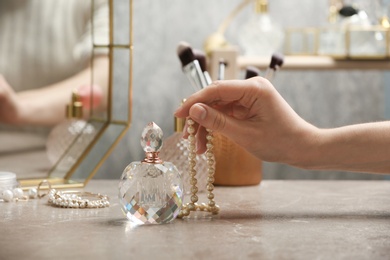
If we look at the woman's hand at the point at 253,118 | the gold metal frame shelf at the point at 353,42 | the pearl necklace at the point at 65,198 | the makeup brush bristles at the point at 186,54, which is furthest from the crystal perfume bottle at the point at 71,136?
the gold metal frame shelf at the point at 353,42

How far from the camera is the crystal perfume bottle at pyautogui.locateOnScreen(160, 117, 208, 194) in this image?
1.10 metres

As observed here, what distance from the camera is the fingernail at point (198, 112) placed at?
0.85 metres

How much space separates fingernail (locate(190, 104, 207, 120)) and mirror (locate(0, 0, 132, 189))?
37 centimetres

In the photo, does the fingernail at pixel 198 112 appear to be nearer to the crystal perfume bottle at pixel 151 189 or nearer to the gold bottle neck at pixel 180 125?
the crystal perfume bottle at pixel 151 189

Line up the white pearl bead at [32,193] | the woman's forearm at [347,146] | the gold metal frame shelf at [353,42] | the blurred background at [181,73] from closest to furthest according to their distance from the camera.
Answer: the woman's forearm at [347,146] → the white pearl bead at [32,193] → the gold metal frame shelf at [353,42] → the blurred background at [181,73]

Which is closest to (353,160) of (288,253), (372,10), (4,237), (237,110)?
(237,110)

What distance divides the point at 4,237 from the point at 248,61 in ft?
3.17

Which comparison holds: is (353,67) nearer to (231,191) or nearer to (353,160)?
(231,191)

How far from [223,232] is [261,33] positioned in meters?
0.97

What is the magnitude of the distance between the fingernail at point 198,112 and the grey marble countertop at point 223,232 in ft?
0.41

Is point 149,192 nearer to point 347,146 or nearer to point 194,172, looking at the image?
point 194,172

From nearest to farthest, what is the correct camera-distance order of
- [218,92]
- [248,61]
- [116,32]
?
[218,92] < [116,32] < [248,61]

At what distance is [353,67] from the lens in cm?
165

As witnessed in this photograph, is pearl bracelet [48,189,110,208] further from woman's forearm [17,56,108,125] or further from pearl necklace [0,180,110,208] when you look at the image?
woman's forearm [17,56,108,125]
